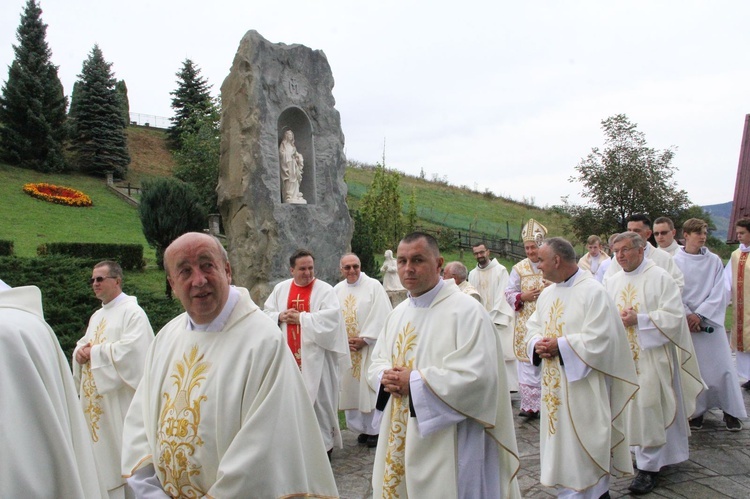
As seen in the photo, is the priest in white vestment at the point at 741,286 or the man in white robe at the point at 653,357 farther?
the priest in white vestment at the point at 741,286

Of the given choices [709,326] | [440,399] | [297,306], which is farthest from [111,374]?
[709,326]

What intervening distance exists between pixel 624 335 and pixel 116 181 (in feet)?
135

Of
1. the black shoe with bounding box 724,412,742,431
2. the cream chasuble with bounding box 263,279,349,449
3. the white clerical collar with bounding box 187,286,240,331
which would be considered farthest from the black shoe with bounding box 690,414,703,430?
the white clerical collar with bounding box 187,286,240,331

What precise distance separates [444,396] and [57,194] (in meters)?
34.3

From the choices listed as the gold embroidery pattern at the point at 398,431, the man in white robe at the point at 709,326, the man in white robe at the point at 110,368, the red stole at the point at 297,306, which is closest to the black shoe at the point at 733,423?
the man in white robe at the point at 709,326

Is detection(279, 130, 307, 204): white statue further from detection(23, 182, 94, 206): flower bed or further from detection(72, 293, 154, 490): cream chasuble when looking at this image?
detection(23, 182, 94, 206): flower bed

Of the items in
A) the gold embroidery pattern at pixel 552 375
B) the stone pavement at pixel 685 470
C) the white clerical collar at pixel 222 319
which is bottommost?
the stone pavement at pixel 685 470

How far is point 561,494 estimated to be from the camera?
4.78m

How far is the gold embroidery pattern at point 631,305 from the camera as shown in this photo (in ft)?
18.6

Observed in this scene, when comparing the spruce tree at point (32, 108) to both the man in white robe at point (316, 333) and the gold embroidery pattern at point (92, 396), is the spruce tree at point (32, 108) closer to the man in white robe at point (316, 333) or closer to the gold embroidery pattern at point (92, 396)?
the man in white robe at point (316, 333)

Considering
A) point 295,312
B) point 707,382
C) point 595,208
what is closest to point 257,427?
point 295,312

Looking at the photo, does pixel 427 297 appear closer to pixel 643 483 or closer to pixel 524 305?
pixel 643 483

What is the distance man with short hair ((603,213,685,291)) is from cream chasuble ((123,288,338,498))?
4.53m

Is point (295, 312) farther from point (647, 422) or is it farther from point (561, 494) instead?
point (647, 422)
